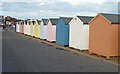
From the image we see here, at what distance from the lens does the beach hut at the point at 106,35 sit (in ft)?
43.6

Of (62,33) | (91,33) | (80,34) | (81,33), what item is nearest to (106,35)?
(91,33)

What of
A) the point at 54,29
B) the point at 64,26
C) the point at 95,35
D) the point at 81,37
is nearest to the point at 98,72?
the point at 95,35

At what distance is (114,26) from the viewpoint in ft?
43.6

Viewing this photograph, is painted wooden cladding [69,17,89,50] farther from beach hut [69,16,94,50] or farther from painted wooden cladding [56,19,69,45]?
painted wooden cladding [56,19,69,45]

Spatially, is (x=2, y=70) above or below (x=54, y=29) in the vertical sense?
below

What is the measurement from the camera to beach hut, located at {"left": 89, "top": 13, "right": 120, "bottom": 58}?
1330cm

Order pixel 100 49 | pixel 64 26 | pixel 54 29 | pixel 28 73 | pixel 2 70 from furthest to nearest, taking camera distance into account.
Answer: pixel 54 29 < pixel 64 26 < pixel 100 49 < pixel 2 70 < pixel 28 73

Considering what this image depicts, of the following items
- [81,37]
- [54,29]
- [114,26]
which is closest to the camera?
[114,26]

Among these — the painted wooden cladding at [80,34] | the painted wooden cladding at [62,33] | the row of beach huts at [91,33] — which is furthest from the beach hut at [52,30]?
the painted wooden cladding at [80,34]

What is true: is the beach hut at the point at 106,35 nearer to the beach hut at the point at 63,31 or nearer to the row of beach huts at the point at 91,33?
the row of beach huts at the point at 91,33

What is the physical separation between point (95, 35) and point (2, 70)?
8.59 m

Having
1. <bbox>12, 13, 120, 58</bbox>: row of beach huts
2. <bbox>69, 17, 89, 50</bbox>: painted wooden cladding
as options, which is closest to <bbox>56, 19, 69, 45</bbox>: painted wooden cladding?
<bbox>12, 13, 120, 58</bbox>: row of beach huts

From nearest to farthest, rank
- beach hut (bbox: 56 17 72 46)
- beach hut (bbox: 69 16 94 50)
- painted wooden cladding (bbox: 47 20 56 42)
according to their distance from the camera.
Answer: beach hut (bbox: 69 16 94 50) < beach hut (bbox: 56 17 72 46) < painted wooden cladding (bbox: 47 20 56 42)

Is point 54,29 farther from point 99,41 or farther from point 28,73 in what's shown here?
point 28,73
